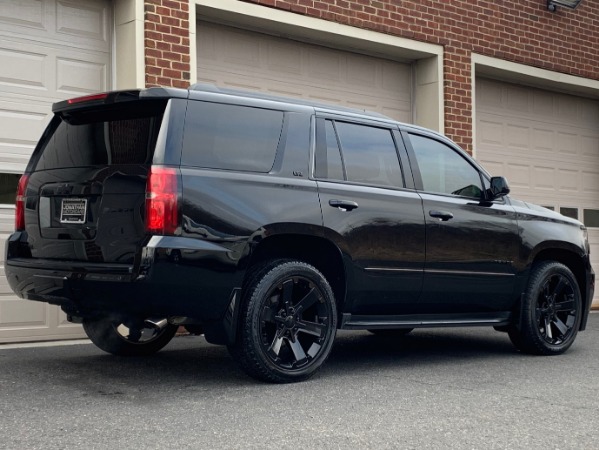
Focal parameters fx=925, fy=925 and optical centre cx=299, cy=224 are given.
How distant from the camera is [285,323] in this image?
576 centimetres

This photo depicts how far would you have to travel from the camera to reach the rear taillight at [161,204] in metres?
5.19

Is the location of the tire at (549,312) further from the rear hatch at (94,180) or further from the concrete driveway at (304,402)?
the rear hatch at (94,180)

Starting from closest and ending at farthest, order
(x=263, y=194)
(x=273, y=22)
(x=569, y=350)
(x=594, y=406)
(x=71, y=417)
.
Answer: (x=71, y=417)
(x=594, y=406)
(x=263, y=194)
(x=569, y=350)
(x=273, y=22)

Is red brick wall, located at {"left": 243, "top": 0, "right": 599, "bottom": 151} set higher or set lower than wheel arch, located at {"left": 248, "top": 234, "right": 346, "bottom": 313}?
higher

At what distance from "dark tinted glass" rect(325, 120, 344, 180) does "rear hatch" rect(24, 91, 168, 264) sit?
128cm

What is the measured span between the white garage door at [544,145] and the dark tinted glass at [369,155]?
230 inches

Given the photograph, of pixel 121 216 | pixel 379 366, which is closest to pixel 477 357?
pixel 379 366

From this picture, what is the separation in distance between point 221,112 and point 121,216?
91 cm

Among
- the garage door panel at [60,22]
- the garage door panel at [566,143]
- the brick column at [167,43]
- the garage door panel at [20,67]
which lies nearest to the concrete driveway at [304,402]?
the garage door panel at [20,67]

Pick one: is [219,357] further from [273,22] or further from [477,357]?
[273,22]

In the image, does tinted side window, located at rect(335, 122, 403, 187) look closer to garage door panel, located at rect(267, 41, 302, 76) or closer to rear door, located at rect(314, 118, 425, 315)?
rear door, located at rect(314, 118, 425, 315)

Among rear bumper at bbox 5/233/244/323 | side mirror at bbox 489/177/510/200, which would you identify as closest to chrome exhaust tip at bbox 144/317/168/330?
rear bumper at bbox 5/233/244/323

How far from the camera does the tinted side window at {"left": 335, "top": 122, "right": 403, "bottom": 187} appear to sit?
20.9ft

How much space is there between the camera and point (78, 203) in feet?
18.3
